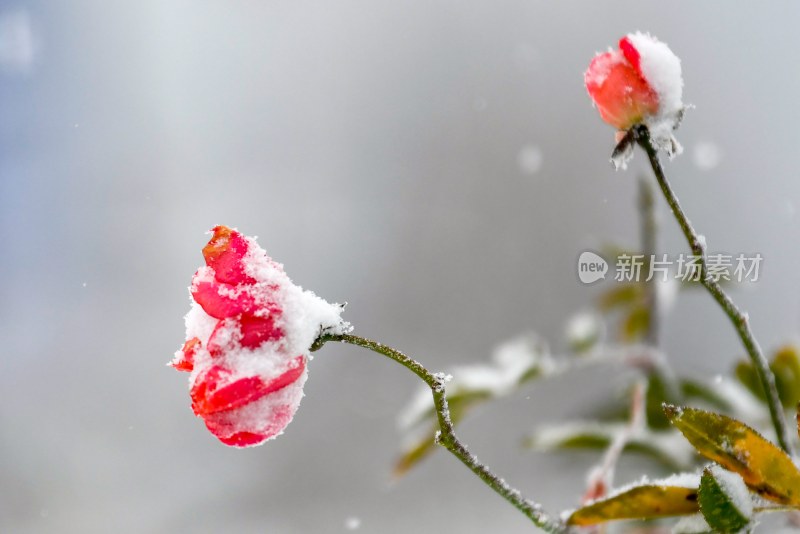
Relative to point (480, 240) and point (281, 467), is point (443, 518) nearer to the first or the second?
point (281, 467)

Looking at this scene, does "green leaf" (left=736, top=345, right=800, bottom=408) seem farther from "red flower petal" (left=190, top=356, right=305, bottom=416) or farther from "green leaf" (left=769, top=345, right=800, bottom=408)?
"red flower petal" (left=190, top=356, right=305, bottom=416)

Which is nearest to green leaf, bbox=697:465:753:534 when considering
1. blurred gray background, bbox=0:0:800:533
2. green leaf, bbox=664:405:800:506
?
green leaf, bbox=664:405:800:506

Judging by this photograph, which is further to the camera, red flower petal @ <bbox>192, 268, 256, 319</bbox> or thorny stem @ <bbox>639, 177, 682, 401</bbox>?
thorny stem @ <bbox>639, 177, 682, 401</bbox>

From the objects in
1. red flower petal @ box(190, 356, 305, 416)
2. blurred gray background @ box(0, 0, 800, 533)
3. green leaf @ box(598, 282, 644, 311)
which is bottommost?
red flower petal @ box(190, 356, 305, 416)

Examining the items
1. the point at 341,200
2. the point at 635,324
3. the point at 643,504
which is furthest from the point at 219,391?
the point at 341,200

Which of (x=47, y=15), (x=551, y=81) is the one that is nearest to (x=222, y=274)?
(x=551, y=81)
